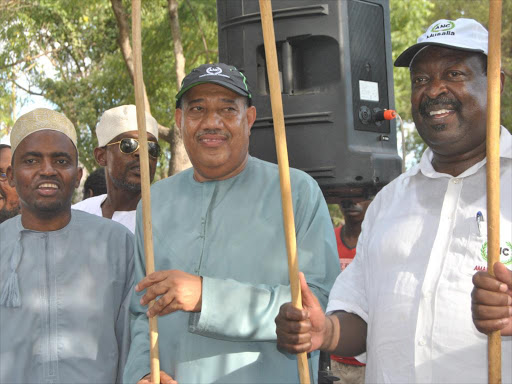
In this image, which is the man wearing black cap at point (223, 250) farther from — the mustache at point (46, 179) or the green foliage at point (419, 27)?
the green foliage at point (419, 27)

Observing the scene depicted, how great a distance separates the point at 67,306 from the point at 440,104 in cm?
140

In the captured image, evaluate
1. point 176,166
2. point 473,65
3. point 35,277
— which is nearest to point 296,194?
point 473,65

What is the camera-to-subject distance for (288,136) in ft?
11.5

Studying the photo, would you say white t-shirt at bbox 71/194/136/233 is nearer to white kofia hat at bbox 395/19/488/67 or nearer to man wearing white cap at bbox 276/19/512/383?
man wearing white cap at bbox 276/19/512/383

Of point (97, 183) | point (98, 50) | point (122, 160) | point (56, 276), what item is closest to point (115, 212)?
point (122, 160)

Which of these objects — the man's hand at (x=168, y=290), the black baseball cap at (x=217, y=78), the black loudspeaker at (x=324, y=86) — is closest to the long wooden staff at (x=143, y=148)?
the man's hand at (x=168, y=290)

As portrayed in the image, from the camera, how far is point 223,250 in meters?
2.36

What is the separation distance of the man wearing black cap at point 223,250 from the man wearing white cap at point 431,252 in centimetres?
18

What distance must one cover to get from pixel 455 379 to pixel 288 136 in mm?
1726

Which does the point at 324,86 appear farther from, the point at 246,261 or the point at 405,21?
the point at 405,21

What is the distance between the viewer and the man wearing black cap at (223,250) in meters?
2.19

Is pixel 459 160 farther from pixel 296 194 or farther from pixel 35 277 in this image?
pixel 35 277

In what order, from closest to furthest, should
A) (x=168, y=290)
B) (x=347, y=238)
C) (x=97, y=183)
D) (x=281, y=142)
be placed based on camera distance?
(x=281, y=142)
(x=168, y=290)
(x=347, y=238)
(x=97, y=183)

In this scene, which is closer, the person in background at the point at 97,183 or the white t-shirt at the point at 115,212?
the white t-shirt at the point at 115,212
